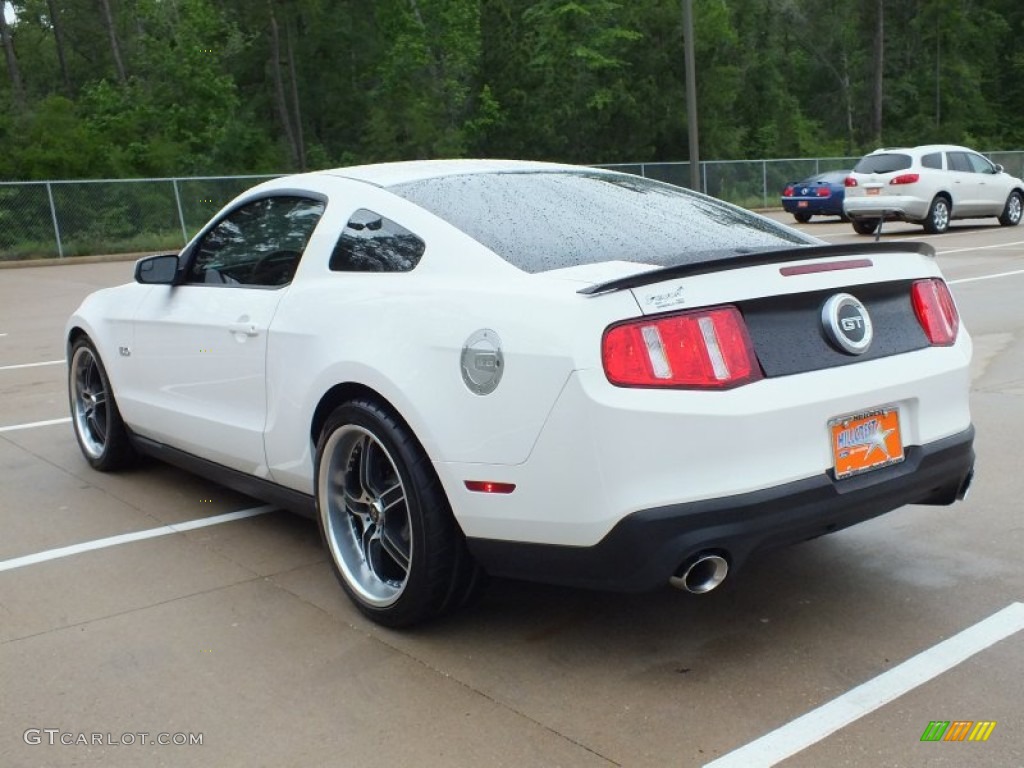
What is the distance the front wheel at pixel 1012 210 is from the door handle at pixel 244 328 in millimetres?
22523

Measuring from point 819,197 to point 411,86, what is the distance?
2510 centimetres

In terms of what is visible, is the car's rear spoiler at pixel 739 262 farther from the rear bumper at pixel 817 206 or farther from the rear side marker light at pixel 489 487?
the rear bumper at pixel 817 206

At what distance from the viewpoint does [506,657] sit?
3.60 metres

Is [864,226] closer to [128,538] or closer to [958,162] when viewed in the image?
[958,162]

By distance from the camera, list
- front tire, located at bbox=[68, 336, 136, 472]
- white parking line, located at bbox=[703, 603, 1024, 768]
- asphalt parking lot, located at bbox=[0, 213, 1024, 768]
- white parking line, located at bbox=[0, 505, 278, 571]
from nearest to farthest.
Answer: white parking line, located at bbox=[703, 603, 1024, 768] < asphalt parking lot, located at bbox=[0, 213, 1024, 768] < white parking line, located at bbox=[0, 505, 278, 571] < front tire, located at bbox=[68, 336, 136, 472]

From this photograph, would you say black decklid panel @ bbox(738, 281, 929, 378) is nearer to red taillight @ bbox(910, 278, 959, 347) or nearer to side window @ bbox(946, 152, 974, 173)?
red taillight @ bbox(910, 278, 959, 347)

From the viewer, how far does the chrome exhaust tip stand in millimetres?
3215

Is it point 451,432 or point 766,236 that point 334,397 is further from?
point 766,236

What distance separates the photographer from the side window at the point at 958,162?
73.4ft

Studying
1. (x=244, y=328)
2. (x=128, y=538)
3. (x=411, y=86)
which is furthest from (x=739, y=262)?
(x=411, y=86)

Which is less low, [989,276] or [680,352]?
[680,352]

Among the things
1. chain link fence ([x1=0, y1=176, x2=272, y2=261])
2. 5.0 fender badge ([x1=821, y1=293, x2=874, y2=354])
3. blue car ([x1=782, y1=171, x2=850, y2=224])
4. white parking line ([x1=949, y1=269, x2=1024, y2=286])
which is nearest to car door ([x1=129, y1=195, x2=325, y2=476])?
5.0 fender badge ([x1=821, y1=293, x2=874, y2=354])

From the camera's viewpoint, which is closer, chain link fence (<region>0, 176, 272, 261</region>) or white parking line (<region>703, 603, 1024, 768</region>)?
white parking line (<region>703, 603, 1024, 768</region>)

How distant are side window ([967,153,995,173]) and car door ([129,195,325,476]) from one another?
21.1m
